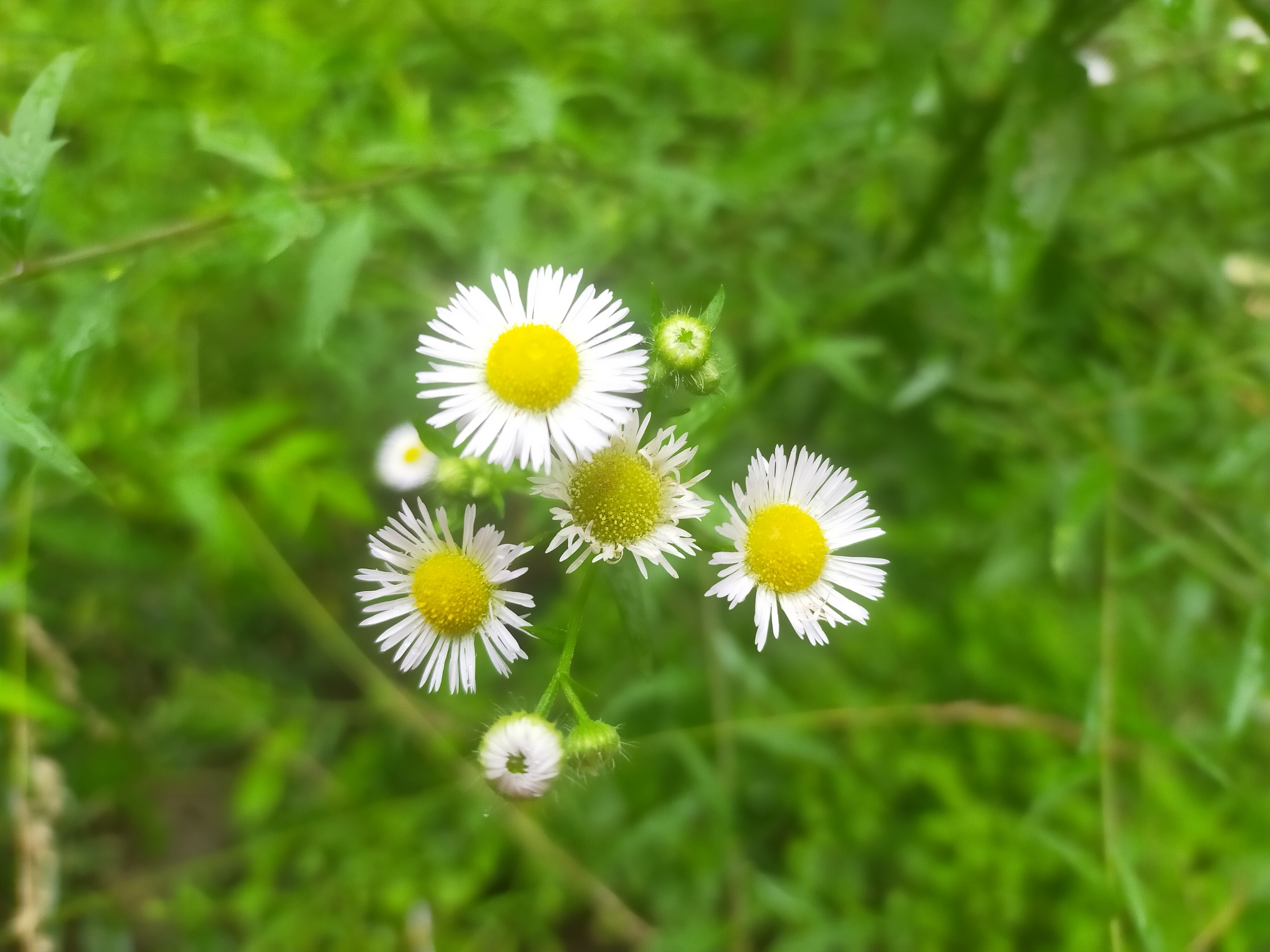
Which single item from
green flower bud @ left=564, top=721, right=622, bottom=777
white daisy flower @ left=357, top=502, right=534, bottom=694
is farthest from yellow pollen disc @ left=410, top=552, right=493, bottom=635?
green flower bud @ left=564, top=721, right=622, bottom=777

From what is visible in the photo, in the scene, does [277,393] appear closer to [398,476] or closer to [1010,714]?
[398,476]

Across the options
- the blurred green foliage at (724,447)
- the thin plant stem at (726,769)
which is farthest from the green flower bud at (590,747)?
the thin plant stem at (726,769)

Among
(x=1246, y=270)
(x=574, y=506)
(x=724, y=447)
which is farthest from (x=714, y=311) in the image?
(x=1246, y=270)

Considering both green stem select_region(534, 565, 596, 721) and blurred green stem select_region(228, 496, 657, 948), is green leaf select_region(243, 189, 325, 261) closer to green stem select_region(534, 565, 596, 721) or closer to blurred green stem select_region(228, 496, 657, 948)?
green stem select_region(534, 565, 596, 721)

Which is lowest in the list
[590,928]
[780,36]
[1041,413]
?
[590,928]

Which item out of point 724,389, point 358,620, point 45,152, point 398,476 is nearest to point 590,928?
point 358,620

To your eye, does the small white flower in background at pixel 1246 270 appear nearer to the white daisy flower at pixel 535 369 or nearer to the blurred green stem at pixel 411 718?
the white daisy flower at pixel 535 369

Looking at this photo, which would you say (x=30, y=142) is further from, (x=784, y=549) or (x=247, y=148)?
(x=784, y=549)
